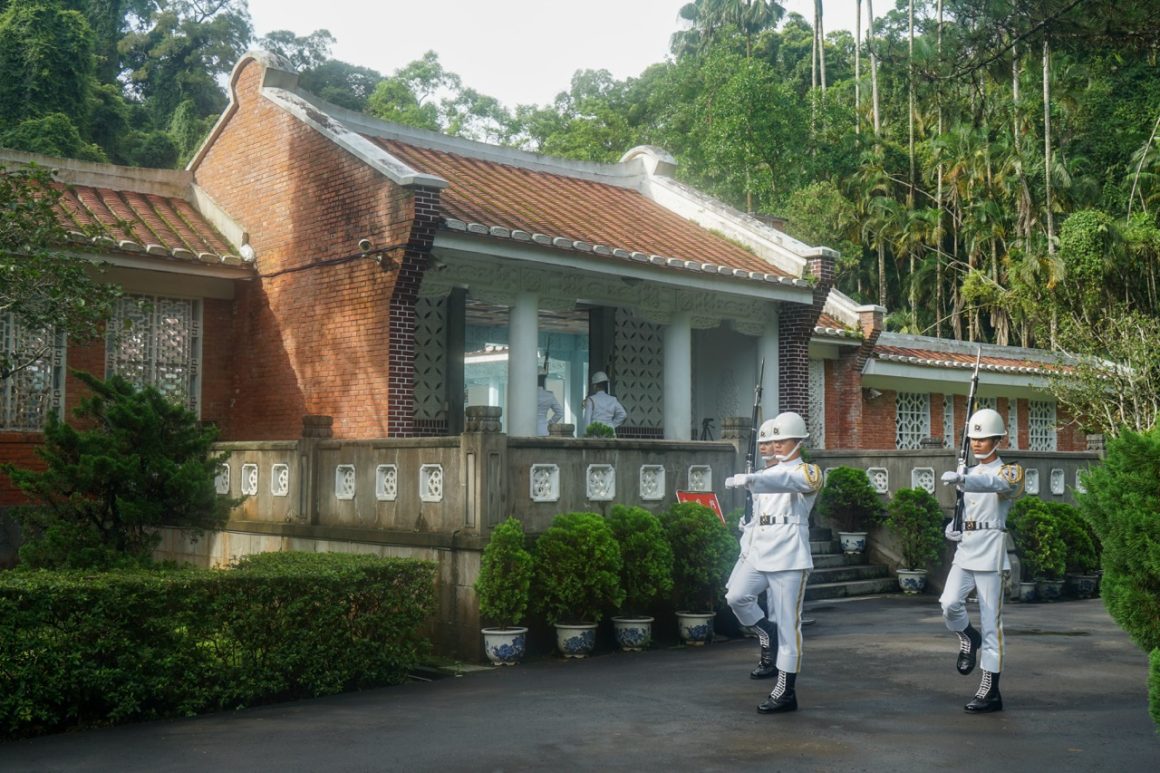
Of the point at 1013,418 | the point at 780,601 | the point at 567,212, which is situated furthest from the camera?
the point at 1013,418

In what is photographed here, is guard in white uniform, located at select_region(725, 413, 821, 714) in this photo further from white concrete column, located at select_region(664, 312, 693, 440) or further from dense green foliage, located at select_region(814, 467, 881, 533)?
white concrete column, located at select_region(664, 312, 693, 440)

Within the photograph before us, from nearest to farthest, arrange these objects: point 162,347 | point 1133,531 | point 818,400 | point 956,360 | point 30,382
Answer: point 1133,531, point 30,382, point 162,347, point 818,400, point 956,360

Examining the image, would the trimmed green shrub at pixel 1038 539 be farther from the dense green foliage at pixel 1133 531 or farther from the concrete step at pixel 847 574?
the dense green foliage at pixel 1133 531

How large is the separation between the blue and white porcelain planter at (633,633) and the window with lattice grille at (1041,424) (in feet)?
56.8

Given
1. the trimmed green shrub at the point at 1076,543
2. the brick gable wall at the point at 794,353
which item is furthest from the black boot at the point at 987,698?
the brick gable wall at the point at 794,353

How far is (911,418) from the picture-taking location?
2306 cm

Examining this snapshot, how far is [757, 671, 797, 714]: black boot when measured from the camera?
7.74 meters

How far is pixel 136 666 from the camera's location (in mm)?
7809

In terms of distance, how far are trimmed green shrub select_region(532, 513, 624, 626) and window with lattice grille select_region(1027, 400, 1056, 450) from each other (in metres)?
17.7

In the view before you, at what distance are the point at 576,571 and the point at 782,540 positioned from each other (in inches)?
109

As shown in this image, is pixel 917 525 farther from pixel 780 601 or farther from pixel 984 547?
pixel 780 601

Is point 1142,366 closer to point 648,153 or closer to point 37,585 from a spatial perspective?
point 648,153

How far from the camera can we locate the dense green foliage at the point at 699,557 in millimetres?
11180

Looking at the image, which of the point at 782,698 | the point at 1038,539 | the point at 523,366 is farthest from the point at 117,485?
the point at 1038,539
